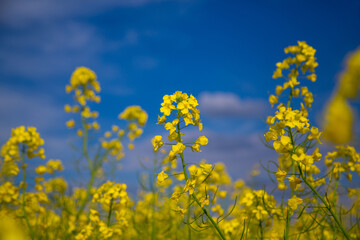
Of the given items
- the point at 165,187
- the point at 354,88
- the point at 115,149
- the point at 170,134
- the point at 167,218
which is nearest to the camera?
the point at 354,88

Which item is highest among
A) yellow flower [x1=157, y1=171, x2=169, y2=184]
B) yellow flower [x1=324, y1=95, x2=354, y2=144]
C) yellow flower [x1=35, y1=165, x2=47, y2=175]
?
yellow flower [x1=35, y1=165, x2=47, y2=175]

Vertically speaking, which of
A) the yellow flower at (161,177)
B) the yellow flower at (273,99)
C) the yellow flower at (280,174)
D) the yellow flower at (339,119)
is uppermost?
the yellow flower at (273,99)

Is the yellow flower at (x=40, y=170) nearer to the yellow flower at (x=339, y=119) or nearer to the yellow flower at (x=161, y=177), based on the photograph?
the yellow flower at (x=161, y=177)

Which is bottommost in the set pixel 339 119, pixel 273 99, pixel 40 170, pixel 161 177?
pixel 339 119

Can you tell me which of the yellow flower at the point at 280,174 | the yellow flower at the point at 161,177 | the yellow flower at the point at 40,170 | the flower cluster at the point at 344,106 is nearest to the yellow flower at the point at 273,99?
the yellow flower at the point at 280,174

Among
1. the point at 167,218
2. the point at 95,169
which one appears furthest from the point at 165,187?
the point at 95,169

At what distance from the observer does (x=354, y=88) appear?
2.02ft

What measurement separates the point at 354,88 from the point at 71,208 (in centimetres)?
410

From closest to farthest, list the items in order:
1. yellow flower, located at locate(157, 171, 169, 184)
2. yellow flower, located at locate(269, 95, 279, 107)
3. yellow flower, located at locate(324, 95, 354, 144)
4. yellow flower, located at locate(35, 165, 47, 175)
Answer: yellow flower, located at locate(324, 95, 354, 144) → yellow flower, located at locate(157, 171, 169, 184) → yellow flower, located at locate(269, 95, 279, 107) → yellow flower, located at locate(35, 165, 47, 175)

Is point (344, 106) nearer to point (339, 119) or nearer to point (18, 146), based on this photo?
point (339, 119)

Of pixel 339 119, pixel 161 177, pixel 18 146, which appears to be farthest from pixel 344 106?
pixel 18 146

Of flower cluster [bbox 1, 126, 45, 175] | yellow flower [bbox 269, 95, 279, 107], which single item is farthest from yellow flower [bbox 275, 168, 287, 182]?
flower cluster [bbox 1, 126, 45, 175]

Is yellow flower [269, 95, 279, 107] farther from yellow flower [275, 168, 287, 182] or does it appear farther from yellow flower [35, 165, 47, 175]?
yellow flower [35, 165, 47, 175]

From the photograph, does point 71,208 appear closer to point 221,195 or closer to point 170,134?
point 221,195
